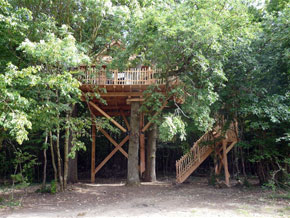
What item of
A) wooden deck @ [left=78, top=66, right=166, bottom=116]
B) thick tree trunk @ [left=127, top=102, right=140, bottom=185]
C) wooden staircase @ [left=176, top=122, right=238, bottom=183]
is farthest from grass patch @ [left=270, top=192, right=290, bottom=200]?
wooden deck @ [left=78, top=66, right=166, bottom=116]

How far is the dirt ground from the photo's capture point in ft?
21.9

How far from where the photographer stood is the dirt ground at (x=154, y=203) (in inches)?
263

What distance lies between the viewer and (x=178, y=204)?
7688mm

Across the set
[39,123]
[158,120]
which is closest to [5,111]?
[39,123]

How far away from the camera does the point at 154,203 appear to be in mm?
7887

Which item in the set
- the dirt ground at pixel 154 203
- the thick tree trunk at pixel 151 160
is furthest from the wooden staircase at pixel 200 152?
the thick tree trunk at pixel 151 160

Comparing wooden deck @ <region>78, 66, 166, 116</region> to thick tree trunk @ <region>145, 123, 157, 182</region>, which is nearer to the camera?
wooden deck @ <region>78, 66, 166, 116</region>

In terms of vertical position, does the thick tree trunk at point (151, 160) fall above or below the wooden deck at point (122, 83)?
below

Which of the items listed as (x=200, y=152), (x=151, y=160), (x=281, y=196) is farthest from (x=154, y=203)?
(x=151, y=160)

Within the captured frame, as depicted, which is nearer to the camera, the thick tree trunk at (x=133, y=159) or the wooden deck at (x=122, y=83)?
the wooden deck at (x=122, y=83)

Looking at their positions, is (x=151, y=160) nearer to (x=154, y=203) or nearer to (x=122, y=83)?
(x=122, y=83)

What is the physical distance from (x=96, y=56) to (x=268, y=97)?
6638 millimetres

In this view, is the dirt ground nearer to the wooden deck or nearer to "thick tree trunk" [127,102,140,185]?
"thick tree trunk" [127,102,140,185]

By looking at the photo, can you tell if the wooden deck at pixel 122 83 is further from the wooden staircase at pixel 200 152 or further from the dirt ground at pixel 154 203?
the dirt ground at pixel 154 203
